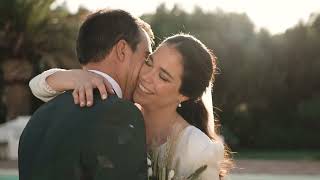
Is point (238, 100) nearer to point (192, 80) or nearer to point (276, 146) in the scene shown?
point (276, 146)

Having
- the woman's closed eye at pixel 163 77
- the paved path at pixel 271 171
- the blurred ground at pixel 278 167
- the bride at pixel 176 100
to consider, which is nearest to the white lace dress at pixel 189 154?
the bride at pixel 176 100

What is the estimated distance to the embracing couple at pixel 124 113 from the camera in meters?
1.91

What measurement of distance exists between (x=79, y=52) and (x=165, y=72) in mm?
474

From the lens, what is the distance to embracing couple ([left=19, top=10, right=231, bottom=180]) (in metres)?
1.91

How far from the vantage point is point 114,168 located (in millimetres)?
1876

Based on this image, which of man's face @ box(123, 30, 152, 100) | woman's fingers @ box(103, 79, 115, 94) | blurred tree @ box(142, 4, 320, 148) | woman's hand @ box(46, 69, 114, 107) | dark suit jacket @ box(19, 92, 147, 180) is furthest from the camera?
blurred tree @ box(142, 4, 320, 148)

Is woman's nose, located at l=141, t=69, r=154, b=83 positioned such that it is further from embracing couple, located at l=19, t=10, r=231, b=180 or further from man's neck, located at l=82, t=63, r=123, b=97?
man's neck, located at l=82, t=63, r=123, b=97

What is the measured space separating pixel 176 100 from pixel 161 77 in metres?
0.15

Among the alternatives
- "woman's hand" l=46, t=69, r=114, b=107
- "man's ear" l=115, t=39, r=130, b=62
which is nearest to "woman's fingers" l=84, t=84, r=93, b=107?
"woman's hand" l=46, t=69, r=114, b=107

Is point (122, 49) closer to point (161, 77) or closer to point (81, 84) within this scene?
point (81, 84)

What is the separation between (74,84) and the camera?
2.25m

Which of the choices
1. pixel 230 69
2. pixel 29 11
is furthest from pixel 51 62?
pixel 230 69

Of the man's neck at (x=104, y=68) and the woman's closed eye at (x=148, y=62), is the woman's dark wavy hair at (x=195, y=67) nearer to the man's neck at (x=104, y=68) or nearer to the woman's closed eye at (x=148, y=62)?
the woman's closed eye at (x=148, y=62)

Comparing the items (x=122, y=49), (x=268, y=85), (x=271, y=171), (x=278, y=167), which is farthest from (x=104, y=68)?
(x=268, y=85)
